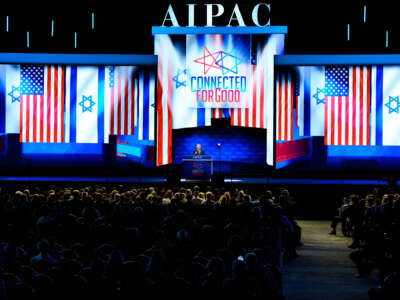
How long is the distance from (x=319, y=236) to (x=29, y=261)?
30.8ft

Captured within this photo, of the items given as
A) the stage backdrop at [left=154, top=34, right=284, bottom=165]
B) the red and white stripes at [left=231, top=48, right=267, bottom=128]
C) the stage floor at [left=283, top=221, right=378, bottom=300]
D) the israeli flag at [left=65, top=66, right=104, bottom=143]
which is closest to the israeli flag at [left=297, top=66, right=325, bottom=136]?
the stage backdrop at [left=154, top=34, right=284, bottom=165]

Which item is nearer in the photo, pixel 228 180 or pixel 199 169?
pixel 199 169

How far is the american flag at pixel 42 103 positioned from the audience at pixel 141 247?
27.1 feet

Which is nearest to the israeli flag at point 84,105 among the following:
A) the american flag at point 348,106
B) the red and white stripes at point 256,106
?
the red and white stripes at point 256,106

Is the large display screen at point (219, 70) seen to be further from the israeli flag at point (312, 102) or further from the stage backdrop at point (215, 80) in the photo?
the israeli flag at point (312, 102)

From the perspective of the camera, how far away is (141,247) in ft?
28.7

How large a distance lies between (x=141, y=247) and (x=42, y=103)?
45.6 ft

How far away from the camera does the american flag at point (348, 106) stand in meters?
20.7

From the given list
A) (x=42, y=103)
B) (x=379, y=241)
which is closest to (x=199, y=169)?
(x=42, y=103)

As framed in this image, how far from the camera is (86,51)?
2180 centimetres

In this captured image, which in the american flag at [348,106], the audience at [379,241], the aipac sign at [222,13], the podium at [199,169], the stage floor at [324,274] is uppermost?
the aipac sign at [222,13]

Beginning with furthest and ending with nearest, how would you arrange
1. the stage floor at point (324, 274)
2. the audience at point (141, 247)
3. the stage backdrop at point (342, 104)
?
the stage backdrop at point (342, 104)
the stage floor at point (324, 274)
the audience at point (141, 247)

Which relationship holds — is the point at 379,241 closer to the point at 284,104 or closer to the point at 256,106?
the point at 256,106

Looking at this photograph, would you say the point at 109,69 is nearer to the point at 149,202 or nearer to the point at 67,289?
the point at 149,202
